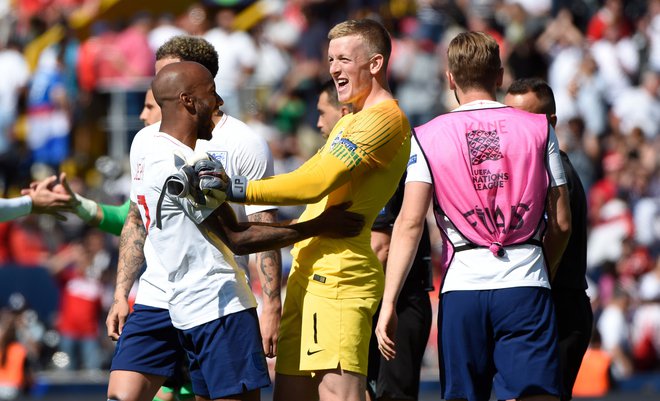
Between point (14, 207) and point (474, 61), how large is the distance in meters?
2.76

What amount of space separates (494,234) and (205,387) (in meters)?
1.52

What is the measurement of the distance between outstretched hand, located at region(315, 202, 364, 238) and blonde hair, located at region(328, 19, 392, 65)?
79 cm

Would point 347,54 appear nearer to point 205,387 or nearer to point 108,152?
point 205,387

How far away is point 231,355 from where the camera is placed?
216 inches

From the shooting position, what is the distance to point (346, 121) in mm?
5953

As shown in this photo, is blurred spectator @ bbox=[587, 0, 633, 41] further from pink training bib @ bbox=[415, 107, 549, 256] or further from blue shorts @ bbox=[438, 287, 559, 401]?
blue shorts @ bbox=[438, 287, 559, 401]

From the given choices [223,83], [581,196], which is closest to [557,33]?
[223,83]

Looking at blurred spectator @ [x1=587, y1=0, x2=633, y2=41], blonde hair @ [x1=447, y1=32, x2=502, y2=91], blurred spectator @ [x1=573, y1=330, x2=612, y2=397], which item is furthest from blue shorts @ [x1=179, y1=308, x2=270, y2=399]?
blurred spectator @ [x1=587, y1=0, x2=633, y2=41]

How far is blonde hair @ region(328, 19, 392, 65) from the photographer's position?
19.7ft

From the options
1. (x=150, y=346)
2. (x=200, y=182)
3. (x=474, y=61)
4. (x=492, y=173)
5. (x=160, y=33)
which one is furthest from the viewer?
(x=160, y=33)

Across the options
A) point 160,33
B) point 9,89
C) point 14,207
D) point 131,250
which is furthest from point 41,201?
point 9,89

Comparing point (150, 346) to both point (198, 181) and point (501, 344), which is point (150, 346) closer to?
point (198, 181)

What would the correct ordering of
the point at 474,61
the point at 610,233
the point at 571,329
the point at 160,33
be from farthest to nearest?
the point at 160,33
the point at 610,233
the point at 571,329
the point at 474,61

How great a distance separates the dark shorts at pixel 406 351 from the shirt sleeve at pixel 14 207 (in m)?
2.11
